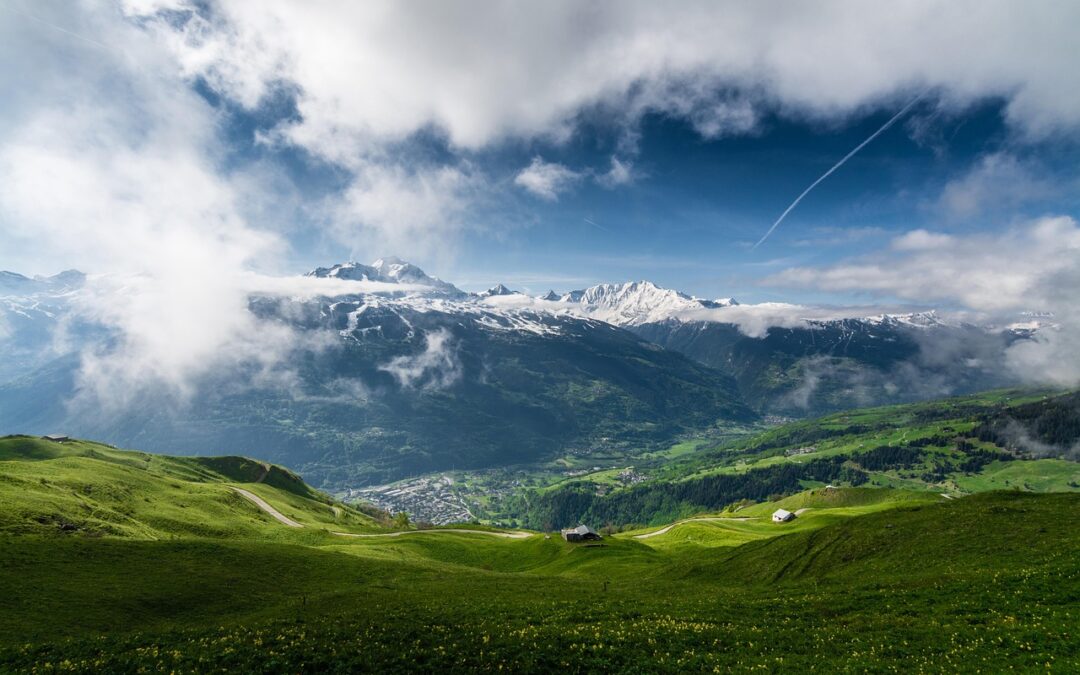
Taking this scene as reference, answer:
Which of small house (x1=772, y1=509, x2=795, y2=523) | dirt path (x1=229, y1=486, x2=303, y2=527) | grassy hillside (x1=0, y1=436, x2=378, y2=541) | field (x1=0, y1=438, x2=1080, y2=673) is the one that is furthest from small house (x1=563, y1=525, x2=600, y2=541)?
dirt path (x1=229, y1=486, x2=303, y2=527)

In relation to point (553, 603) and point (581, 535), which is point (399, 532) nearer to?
point (581, 535)

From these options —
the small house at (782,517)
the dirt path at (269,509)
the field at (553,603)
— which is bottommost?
the small house at (782,517)

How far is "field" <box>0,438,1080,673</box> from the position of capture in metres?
25.2

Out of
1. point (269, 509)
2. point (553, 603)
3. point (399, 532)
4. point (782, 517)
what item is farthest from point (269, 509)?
point (782, 517)

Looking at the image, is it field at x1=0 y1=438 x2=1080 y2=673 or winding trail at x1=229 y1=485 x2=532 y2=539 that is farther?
winding trail at x1=229 y1=485 x2=532 y2=539

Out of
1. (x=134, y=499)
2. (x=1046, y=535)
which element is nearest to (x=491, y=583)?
(x=1046, y=535)

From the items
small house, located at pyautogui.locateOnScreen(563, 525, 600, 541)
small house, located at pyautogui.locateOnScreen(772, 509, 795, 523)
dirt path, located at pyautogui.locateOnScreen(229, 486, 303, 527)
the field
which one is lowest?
small house, located at pyautogui.locateOnScreen(772, 509, 795, 523)

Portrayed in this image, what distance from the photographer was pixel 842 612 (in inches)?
1284

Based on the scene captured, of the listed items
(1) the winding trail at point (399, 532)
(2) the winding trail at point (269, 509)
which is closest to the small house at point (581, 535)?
(1) the winding trail at point (399, 532)

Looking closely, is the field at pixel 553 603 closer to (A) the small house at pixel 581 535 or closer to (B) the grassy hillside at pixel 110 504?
(B) the grassy hillside at pixel 110 504

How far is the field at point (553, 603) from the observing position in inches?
993

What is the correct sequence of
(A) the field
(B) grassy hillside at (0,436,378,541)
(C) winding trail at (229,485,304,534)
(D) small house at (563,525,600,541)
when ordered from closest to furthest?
(A) the field
(B) grassy hillside at (0,436,378,541)
(D) small house at (563,525,600,541)
(C) winding trail at (229,485,304,534)

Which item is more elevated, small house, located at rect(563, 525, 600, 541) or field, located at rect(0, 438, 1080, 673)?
field, located at rect(0, 438, 1080, 673)

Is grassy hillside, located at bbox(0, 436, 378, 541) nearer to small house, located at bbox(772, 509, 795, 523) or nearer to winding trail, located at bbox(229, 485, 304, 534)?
winding trail, located at bbox(229, 485, 304, 534)
